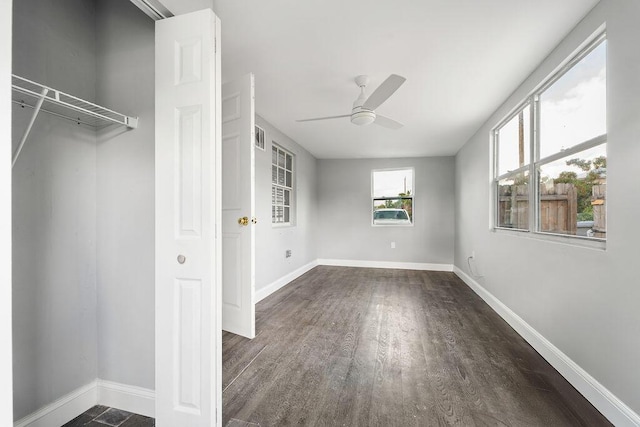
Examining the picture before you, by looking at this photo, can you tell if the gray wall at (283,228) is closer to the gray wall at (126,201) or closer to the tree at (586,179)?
the gray wall at (126,201)

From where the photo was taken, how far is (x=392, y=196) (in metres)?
6.00

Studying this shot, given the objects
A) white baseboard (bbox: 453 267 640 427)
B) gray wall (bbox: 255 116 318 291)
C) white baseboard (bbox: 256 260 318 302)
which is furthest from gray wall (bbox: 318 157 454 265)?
white baseboard (bbox: 453 267 640 427)

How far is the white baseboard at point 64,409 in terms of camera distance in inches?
53.0

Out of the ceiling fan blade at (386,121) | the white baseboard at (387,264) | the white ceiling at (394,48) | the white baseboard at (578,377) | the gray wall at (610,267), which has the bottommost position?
the white baseboard at (387,264)

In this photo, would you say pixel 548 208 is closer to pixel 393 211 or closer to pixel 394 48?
pixel 394 48

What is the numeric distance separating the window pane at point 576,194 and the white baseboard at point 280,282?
311cm

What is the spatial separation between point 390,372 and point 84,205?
2220 millimetres

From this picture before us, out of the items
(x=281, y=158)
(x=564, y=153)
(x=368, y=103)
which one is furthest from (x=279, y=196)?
(x=564, y=153)

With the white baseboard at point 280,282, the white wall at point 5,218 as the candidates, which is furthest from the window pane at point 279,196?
the white wall at point 5,218

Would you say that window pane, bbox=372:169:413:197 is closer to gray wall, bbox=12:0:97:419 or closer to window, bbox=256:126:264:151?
window, bbox=256:126:264:151

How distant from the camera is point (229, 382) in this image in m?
1.84

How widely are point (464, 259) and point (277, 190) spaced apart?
3375 millimetres

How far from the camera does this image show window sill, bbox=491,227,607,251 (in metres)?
1.69

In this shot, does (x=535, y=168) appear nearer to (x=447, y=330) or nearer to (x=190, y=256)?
(x=447, y=330)
